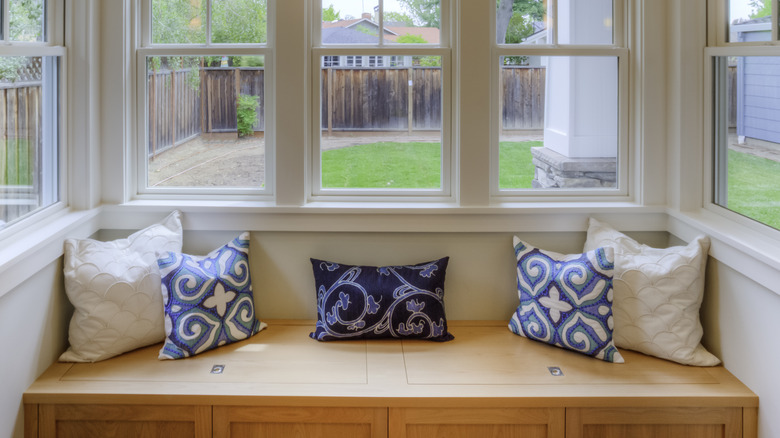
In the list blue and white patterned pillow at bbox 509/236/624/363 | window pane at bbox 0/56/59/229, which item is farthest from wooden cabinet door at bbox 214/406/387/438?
window pane at bbox 0/56/59/229

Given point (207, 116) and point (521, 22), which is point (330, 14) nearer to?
point (207, 116)

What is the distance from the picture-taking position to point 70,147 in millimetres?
2918

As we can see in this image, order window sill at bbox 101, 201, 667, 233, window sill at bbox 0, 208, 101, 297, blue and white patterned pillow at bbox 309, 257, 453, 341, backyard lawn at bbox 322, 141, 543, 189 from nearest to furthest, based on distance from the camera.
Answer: window sill at bbox 0, 208, 101, 297 < blue and white patterned pillow at bbox 309, 257, 453, 341 < window sill at bbox 101, 201, 667, 233 < backyard lawn at bbox 322, 141, 543, 189

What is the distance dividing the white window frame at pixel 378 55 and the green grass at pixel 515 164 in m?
0.22

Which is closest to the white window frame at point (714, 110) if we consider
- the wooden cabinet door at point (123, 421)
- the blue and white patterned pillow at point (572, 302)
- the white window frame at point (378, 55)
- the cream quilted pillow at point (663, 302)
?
the cream quilted pillow at point (663, 302)

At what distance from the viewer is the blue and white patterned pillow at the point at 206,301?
9.09ft

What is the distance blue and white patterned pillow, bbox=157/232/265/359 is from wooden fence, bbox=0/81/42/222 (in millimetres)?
534

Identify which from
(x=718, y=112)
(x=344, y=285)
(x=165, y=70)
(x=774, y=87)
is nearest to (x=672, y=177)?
(x=718, y=112)

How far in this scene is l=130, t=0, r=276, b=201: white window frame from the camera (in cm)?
312

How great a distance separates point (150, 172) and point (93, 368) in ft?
3.06

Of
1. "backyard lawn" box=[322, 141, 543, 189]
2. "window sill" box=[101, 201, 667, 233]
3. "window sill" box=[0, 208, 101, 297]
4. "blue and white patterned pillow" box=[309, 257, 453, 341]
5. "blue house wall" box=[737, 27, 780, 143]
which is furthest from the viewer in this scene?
"backyard lawn" box=[322, 141, 543, 189]

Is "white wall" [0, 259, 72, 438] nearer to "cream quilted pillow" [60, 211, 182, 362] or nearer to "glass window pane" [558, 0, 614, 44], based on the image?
"cream quilted pillow" [60, 211, 182, 362]

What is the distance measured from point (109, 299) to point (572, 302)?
176cm

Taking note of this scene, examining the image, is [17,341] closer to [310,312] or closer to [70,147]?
[70,147]
